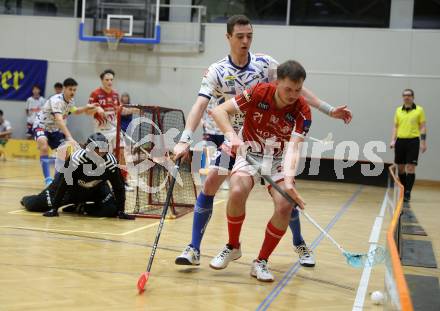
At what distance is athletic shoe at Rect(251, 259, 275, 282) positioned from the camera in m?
4.14

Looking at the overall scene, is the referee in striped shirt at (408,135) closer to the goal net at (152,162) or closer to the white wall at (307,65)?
the white wall at (307,65)

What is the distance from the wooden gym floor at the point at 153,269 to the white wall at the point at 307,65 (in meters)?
8.16

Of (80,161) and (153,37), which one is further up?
(153,37)

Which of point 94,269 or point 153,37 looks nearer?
point 94,269

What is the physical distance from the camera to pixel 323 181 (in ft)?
47.7

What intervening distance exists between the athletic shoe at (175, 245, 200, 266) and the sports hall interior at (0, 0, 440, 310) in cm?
8

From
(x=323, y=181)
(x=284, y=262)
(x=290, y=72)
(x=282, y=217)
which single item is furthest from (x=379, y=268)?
(x=323, y=181)

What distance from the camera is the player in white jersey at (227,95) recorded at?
4.37 meters

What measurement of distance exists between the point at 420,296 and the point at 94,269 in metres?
2.21

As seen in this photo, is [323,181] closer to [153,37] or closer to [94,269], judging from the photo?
[153,37]

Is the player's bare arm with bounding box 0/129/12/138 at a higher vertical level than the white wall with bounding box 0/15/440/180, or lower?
lower

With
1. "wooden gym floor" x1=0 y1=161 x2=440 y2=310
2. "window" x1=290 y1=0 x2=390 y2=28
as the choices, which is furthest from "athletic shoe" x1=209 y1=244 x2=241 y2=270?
"window" x1=290 y1=0 x2=390 y2=28

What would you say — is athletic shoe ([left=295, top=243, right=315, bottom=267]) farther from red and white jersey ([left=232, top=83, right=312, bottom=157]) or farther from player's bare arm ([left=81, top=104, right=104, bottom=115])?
player's bare arm ([left=81, top=104, right=104, bottom=115])

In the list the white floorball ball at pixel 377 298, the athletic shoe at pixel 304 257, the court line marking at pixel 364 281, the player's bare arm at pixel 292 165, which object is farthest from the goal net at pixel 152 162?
the white floorball ball at pixel 377 298
